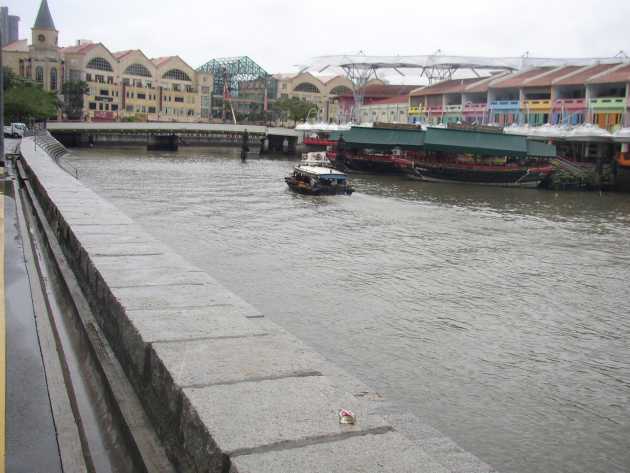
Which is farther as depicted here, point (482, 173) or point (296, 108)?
point (296, 108)

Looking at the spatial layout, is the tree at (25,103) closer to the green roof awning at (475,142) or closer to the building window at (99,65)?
the building window at (99,65)

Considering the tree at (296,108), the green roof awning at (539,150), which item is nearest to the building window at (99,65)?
the tree at (296,108)

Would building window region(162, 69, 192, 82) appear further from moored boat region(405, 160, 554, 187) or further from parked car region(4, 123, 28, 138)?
moored boat region(405, 160, 554, 187)

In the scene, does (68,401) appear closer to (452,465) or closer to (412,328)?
(452,465)

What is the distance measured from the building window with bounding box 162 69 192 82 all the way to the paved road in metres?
104

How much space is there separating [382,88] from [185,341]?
315 ft

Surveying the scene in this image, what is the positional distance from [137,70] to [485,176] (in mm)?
69251

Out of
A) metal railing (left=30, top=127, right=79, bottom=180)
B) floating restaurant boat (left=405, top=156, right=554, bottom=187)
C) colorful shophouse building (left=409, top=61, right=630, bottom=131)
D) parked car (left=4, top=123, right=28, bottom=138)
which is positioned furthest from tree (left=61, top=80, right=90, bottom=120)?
floating restaurant boat (left=405, top=156, right=554, bottom=187)

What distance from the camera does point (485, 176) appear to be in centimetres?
4622

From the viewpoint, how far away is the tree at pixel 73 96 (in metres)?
87.3

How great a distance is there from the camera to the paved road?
13.5 feet

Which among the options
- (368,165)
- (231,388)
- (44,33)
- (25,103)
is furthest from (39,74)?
(231,388)

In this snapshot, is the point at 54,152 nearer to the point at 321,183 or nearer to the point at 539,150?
the point at 321,183

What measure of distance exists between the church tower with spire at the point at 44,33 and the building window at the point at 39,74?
2660mm
